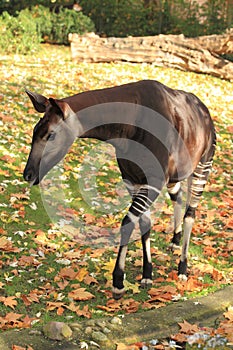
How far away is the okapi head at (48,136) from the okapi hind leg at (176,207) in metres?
2.22

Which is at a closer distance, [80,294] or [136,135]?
[136,135]

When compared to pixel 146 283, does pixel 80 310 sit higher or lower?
higher

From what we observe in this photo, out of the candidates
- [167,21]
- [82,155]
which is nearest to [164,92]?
[82,155]

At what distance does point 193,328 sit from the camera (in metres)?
4.70

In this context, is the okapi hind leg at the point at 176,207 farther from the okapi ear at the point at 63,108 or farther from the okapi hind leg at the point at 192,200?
the okapi ear at the point at 63,108

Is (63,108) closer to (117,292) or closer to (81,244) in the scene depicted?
(117,292)

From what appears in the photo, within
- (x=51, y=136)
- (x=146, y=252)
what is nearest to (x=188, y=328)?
(x=146, y=252)

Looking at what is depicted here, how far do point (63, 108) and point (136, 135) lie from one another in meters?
0.84

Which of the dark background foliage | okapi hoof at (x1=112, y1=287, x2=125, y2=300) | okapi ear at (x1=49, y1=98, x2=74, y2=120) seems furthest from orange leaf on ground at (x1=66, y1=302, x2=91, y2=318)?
the dark background foliage

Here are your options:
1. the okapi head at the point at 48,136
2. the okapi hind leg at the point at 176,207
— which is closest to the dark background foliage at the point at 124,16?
the okapi hind leg at the point at 176,207

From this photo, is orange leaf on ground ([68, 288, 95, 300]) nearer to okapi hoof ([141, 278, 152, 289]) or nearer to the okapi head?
okapi hoof ([141, 278, 152, 289])

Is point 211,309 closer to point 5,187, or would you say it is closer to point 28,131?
point 5,187

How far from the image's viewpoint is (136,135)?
4668 mm

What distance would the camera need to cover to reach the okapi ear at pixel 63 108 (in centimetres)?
400
